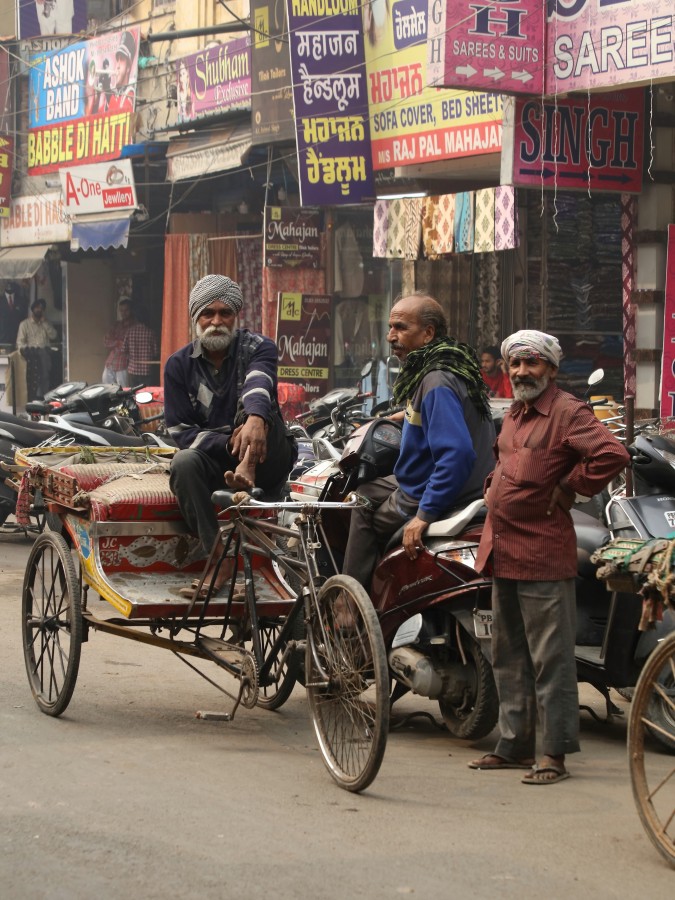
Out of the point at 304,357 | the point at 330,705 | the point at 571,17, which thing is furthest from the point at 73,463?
the point at 304,357

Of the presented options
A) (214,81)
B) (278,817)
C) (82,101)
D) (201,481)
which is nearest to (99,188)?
(82,101)

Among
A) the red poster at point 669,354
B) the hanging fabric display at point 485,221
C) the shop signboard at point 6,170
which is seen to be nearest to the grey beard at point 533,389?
the red poster at point 669,354

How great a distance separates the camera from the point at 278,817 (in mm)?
4637

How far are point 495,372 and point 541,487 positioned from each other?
9073 mm

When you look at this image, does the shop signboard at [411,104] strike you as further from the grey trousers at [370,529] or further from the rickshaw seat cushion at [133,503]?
the rickshaw seat cushion at [133,503]

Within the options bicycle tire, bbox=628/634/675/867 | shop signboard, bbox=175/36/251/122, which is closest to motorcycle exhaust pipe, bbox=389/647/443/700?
bicycle tire, bbox=628/634/675/867

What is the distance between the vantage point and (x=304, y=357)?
1783 cm

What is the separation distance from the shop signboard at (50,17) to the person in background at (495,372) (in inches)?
600

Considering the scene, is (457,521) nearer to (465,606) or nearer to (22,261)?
(465,606)

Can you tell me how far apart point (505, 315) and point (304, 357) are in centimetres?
406

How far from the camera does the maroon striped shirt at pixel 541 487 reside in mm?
5094

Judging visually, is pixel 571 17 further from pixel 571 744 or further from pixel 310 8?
pixel 571 744

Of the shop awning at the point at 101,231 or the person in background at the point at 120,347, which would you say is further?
the person in background at the point at 120,347

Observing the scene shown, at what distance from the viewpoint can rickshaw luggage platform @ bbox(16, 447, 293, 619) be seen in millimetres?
5973
